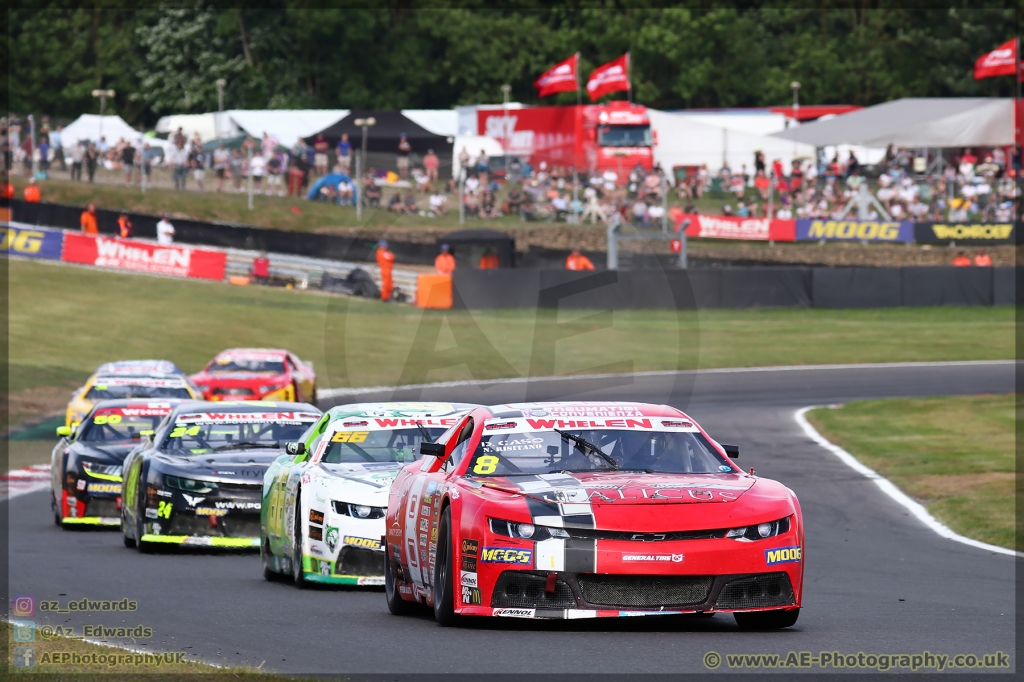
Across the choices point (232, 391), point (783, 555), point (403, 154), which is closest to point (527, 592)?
point (783, 555)

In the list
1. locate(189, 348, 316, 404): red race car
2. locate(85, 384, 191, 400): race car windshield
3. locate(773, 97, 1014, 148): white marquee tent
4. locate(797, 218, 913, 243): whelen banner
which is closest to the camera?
locate(85, 384, 191, 400): race car windshield

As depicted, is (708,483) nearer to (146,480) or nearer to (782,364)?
(146,480)

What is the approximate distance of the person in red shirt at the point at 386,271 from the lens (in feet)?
134

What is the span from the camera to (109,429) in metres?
16.2

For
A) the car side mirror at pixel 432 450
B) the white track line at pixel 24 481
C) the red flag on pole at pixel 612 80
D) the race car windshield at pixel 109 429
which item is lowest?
the white track line at pixel 24 481

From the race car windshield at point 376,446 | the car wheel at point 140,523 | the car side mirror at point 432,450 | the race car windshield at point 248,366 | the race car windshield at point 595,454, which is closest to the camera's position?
the race car windshield at point 595,454

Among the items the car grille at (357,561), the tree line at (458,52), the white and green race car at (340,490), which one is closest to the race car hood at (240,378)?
the white and green race car at (340,490)

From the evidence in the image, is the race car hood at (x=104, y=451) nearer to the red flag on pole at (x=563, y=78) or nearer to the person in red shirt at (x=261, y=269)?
the person in red shirt at (x=261, y=269)

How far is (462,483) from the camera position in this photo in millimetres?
7988

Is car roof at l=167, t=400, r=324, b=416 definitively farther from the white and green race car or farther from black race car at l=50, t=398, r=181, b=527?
the white and green race car

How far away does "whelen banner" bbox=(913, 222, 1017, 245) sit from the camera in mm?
43469

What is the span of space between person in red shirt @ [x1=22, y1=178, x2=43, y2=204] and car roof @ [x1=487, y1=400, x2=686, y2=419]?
38.4m

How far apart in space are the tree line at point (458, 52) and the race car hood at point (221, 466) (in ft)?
223

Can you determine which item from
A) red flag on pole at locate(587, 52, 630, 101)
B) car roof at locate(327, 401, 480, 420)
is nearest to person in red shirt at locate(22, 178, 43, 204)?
red flag on pole at locate(587, 52, 630, 101)
